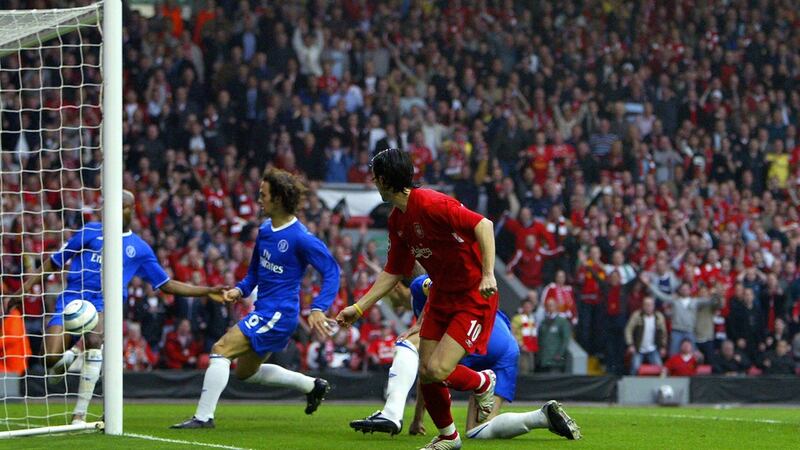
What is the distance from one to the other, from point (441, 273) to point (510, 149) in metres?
14.5

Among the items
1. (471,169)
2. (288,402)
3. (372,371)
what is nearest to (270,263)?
(288,402)

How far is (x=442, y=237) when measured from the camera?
27.0 ft

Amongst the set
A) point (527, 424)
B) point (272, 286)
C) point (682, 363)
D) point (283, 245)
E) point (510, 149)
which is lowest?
point (682, 363)

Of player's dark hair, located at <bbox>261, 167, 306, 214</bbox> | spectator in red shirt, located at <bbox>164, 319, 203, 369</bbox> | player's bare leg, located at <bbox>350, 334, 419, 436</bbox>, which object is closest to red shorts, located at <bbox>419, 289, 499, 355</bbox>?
player's bare leg, located at <bbox>350, 334, 419, 436</bbox>

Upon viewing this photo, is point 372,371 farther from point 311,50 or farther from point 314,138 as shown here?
point 311,50

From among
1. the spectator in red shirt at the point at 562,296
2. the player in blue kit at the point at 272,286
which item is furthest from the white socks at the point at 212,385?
the spectator in red shirt at the point at 562,296

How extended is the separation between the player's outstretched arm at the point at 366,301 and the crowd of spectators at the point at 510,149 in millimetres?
9991

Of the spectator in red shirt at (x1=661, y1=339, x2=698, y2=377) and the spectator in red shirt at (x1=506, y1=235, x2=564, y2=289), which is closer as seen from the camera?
the spectator in red shirt at (x1=661, y1=339, x2=698, y2=377)

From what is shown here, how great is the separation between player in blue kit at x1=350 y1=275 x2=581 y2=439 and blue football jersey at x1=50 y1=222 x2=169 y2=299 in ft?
7.89

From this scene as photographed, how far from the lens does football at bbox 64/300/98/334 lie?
34.6ft

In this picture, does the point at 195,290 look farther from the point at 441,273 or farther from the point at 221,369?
the point at 441,273

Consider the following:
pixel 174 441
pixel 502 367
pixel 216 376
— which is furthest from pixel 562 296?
pixel 174 441

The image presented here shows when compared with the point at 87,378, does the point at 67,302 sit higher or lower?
higher

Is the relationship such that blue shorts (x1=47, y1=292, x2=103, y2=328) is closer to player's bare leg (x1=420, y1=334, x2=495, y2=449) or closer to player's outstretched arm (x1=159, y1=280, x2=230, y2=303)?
player's outstretched arm (x1=159, y1=280, x2=230, y2=303)
